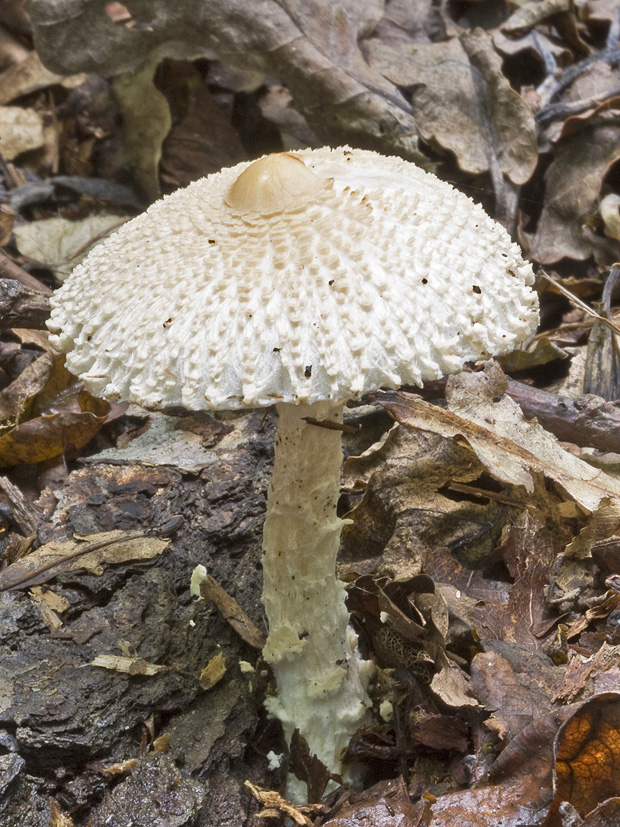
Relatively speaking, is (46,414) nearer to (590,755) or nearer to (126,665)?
(126,665)

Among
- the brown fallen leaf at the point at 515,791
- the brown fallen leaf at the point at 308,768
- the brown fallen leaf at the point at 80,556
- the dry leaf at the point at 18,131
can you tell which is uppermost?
the dry leaf at the point at 18,131

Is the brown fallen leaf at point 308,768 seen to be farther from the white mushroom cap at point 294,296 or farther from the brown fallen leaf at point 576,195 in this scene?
the brown fallen leaf at point 576,195

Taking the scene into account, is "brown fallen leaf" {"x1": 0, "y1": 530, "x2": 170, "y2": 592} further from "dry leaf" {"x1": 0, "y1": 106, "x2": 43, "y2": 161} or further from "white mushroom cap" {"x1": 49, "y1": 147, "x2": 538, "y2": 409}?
"dry leaf" {"x1": 0, "y1": 106, "x2": 43, "y2": 161}

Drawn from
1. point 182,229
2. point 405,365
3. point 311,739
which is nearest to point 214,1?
point 182,229

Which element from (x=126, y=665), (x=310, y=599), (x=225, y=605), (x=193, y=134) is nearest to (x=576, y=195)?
(x=193, y=134)

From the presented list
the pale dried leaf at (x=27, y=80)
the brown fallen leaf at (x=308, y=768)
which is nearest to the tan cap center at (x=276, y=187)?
the brown fallen leaf at (x=308, y=768)

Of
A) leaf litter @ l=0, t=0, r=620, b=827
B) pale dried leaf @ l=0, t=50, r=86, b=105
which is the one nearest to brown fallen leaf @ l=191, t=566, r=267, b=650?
leaf litter @ l=0, t=0, r=620, b=827

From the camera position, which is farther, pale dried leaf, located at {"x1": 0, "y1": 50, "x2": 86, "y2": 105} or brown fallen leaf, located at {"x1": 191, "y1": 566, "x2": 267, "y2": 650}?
pale dried leaf, located at {"x1": 0, "y1": 50, "x2": 86, "y2": 105}

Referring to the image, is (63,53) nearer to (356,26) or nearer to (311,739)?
(356,26)
